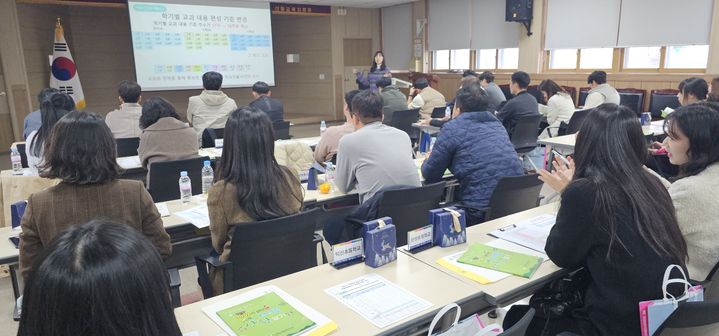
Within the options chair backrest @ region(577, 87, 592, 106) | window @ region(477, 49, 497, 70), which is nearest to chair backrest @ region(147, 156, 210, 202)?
chair backrest @ region(577, 87, 592, 106)

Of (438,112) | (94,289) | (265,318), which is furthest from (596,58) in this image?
(94,289)

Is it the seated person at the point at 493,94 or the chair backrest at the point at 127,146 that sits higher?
the seated person at the point at 493,94

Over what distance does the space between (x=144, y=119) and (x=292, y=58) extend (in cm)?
835

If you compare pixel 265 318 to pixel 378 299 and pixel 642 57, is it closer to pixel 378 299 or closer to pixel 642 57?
pixel 378 299

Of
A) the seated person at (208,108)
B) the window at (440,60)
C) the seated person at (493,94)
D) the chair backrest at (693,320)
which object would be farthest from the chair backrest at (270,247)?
the window at (440,60)

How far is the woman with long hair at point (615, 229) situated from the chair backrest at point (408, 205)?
0.90 m

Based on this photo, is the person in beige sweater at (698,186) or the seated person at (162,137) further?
the seated person at (162,137)

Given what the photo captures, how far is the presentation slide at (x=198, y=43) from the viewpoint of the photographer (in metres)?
7.96

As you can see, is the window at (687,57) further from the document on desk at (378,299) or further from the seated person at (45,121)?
the seated person at (45,121)

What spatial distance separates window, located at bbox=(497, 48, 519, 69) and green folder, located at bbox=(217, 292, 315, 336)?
8.61m

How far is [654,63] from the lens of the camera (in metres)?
7.50

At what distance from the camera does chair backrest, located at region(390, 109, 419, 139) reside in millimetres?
6117

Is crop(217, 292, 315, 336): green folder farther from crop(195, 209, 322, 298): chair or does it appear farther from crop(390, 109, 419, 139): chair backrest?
crop(390, 109, 419, 139): chair backrest

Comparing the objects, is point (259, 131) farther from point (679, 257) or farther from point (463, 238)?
point (679, 257)
